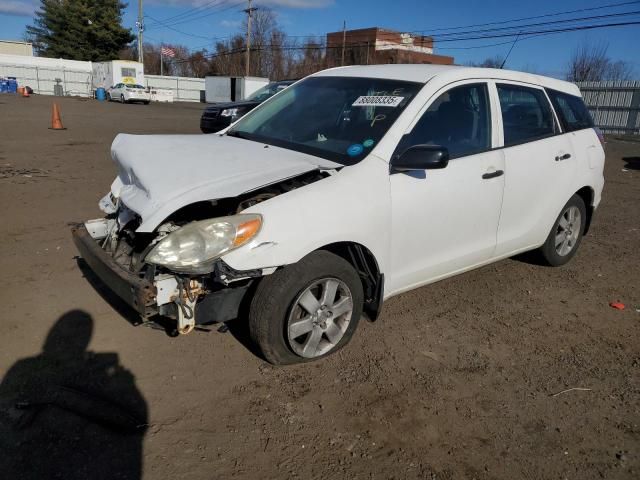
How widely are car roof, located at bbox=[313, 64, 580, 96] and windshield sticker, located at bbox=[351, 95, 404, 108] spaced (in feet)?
0.76

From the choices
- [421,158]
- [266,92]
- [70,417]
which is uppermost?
[266,92]

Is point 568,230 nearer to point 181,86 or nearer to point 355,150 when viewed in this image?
point 355,150

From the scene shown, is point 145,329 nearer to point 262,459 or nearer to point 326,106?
point 262,459

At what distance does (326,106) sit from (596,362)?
2.72 metres

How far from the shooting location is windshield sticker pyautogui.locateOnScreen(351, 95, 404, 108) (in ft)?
11.9

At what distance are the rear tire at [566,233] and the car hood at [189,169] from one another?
8.86 ft

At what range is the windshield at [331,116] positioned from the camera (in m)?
3.53

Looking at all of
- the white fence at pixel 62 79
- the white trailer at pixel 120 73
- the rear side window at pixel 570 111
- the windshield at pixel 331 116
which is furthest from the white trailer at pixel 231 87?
the windshield at pixel 331 116

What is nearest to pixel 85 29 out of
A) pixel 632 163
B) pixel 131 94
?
pixel 131 94

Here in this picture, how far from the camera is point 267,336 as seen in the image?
119 inches

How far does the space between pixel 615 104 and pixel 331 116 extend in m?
27.8

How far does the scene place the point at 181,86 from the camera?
2169 inches

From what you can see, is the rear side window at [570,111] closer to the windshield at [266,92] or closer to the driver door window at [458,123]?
the driver door window at [458,123]

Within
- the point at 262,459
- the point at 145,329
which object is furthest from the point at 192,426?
the point at 145,329
